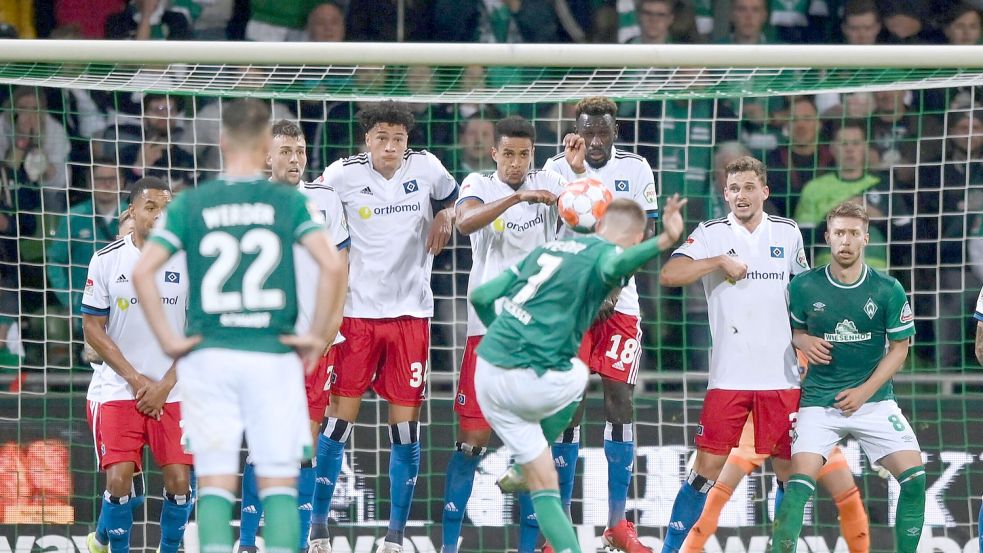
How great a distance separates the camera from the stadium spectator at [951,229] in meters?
9.84

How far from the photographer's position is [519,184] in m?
7.56

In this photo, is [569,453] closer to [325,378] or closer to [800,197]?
[325,378]

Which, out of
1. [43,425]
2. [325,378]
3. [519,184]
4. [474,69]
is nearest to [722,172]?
[474,69]

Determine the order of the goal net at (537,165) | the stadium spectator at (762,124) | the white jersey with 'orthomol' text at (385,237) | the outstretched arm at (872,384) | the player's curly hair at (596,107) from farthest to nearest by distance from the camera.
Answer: the stadium spectator at (762,124)
the goal net at (537,165)
the white jersey with 'orthomol' text at (385,237)
the player's curly hair at (596,107)
the outstretched arm at (872,384)

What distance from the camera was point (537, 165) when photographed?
32.6 ft

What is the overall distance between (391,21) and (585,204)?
5127 millimetres

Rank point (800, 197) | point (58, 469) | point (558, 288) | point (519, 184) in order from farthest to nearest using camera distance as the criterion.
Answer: point (800, 197)
point (58, 469)
point (519, 184)
point (558, 288)

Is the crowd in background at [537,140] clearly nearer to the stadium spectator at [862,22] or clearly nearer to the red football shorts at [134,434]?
the stadium spectator at [862,22]

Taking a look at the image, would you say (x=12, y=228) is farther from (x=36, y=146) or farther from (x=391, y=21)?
(x=391, y=21)

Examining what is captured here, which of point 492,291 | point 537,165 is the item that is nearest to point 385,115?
point 492,291

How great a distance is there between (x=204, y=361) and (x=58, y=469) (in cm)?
387

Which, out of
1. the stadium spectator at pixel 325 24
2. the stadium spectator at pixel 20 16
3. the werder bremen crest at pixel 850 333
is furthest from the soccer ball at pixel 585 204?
the stadium spectator at pixel 20 16

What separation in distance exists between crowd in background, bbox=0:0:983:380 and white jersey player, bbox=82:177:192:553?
1.98m

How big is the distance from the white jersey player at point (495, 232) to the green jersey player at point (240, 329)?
2.20 m
